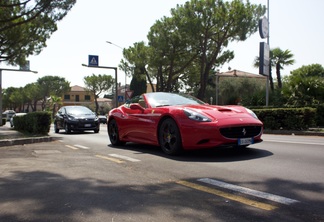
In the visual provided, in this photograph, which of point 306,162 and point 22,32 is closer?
point 306,162

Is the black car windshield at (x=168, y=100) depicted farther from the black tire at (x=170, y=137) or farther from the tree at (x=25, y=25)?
the tree at (x=25, y=25)

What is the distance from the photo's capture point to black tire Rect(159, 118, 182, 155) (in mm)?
6355

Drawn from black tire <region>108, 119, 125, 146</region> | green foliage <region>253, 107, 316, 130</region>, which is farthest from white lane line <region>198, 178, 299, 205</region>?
green foliage <region>253, 107, 316, 130</region>

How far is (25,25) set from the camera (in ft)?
68.0

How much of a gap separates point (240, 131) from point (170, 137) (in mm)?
1311

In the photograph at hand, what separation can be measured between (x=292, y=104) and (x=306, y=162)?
48.4 feet

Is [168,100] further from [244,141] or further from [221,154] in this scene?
[244,141]

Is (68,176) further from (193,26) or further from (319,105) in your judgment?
(193,26)

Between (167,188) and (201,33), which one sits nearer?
(167,188)

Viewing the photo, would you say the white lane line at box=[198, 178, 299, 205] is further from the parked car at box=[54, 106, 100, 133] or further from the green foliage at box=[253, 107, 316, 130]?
the parked car at box=[54, 106, 100, 133]

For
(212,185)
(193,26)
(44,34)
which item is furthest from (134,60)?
(212,185)

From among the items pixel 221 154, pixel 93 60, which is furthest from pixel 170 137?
pixel 93 60

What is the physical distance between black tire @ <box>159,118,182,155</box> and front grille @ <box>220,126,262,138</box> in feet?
2.81

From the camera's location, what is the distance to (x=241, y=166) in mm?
5227
